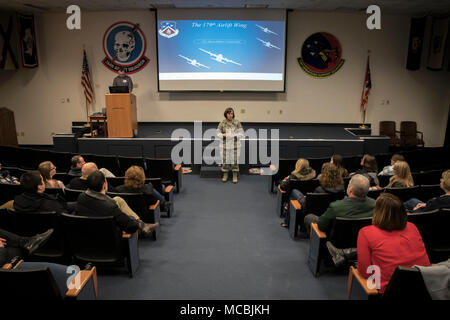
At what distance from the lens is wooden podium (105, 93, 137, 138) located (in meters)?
6.77

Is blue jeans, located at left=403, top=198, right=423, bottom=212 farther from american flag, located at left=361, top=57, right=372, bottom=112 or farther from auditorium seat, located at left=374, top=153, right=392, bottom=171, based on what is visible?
american flag, located at left=361, top=57, right=372, bottom=112

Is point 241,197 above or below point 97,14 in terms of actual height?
below

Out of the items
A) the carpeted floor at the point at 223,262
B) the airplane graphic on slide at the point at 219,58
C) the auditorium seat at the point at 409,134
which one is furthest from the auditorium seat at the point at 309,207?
the auditorium seat at the point at 409,134

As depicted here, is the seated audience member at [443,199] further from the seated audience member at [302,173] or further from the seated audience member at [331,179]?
the seated audience member at [302,173]

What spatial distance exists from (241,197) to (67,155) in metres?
3.00

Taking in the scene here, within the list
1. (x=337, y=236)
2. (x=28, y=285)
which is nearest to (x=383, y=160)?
(x=337, y=236)

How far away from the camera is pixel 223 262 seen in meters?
3.62

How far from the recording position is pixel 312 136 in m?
7.83

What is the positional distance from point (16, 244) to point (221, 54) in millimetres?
7284

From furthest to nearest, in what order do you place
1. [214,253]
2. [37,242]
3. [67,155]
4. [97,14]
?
[97,14] → [67,155] → [214,253] → [37,242]

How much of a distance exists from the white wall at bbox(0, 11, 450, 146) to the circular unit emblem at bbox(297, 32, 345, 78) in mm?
150

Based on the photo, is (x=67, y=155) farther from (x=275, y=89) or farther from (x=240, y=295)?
(x=275, y=89)

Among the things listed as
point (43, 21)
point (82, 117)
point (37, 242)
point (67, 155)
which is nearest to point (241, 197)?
point (67, 155)
